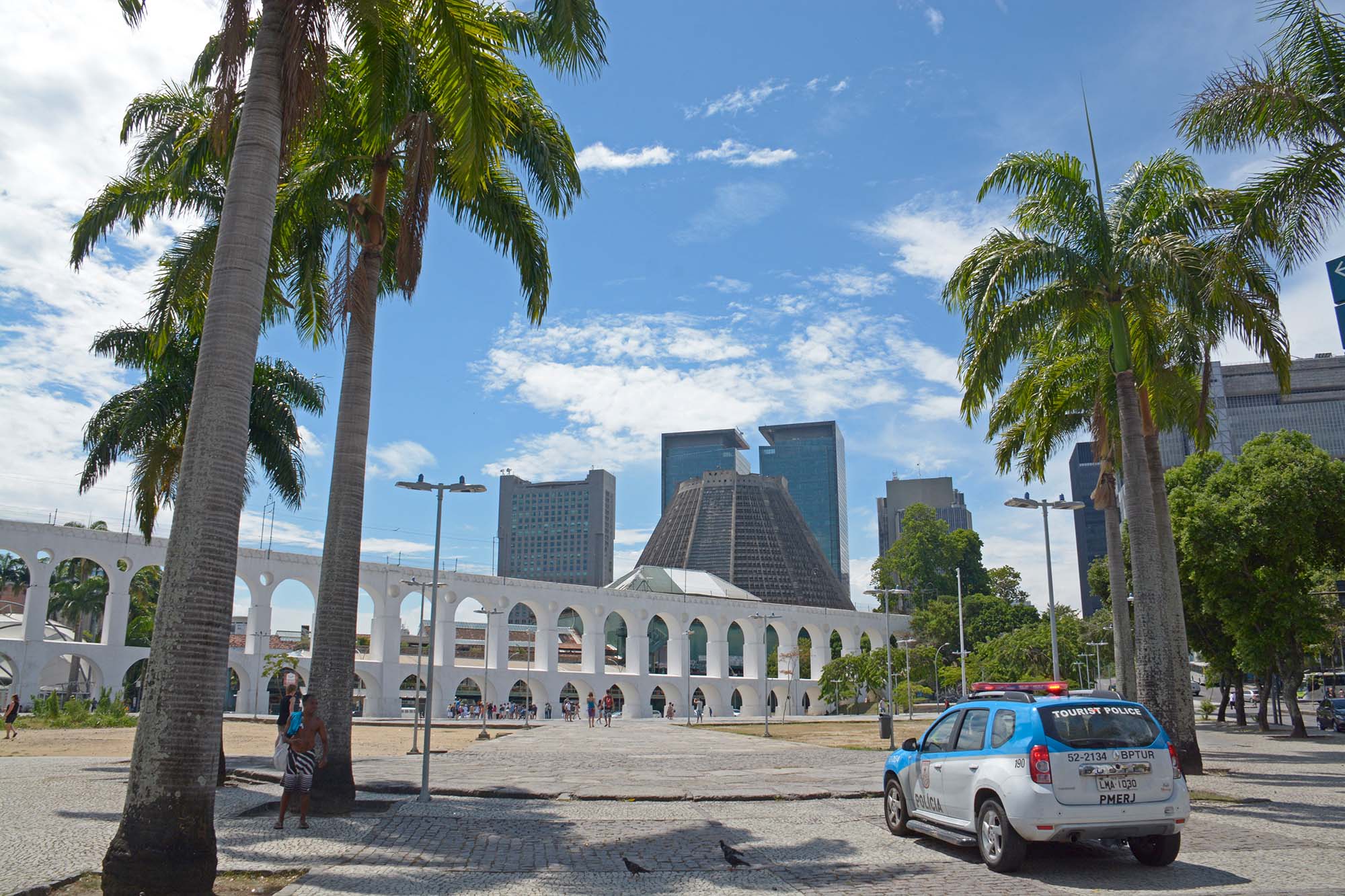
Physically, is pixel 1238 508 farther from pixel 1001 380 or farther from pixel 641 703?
pixel 641 703

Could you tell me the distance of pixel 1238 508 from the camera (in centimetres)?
2530

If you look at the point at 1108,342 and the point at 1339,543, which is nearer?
the point at 1108,342

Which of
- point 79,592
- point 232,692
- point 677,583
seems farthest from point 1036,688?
point 677,583

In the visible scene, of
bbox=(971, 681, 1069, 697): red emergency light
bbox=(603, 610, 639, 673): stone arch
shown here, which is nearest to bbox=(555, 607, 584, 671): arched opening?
bbox=(603, 610, 639, 673): stone arch

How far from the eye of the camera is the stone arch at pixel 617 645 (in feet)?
221

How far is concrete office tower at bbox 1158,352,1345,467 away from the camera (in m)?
113

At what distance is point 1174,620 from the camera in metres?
16.4

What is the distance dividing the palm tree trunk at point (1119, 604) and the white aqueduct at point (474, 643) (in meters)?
26.7

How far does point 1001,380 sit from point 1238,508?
13.4 meters

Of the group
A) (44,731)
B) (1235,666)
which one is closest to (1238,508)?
(1235,666)

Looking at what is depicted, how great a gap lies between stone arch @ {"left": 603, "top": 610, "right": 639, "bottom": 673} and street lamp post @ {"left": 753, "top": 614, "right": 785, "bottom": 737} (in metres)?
9.15

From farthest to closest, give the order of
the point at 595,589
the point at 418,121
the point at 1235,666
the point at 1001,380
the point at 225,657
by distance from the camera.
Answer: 1. the point at 595,589
2. the point at 1235,666
3. the point at 1001,380
4. the point at 418,121
5. the point at 225,657

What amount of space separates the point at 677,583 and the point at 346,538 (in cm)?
6977

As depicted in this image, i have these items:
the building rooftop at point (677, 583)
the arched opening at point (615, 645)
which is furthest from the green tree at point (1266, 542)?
the building rooftop at point (677, 583)
